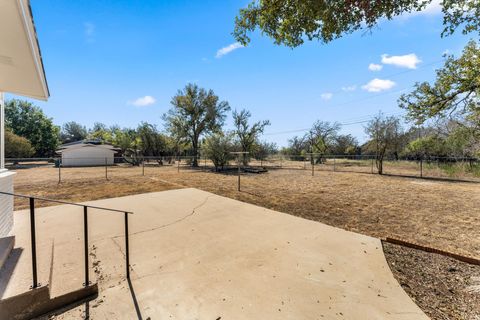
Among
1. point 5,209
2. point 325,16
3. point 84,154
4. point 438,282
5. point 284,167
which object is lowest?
point 438,282

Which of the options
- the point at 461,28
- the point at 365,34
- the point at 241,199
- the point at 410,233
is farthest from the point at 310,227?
the point at 461,28

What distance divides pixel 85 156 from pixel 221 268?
103ft

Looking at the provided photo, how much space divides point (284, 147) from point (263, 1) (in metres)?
40.9

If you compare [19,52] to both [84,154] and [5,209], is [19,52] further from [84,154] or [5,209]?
[84,154]

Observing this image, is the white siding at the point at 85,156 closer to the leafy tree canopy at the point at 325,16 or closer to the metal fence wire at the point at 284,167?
the metal fence wire at the point at 284,167

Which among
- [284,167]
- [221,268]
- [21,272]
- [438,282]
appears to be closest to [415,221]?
[438,282]

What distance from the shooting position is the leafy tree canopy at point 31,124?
30.4 meters

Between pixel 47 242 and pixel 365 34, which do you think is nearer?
pixel 365 34

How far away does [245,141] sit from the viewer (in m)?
24.9

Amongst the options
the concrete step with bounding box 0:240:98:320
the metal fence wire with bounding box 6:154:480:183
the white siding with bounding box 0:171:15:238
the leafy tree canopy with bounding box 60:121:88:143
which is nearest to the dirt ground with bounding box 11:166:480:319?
Answer: the metal fence wire with bounding box 6:154:480:183

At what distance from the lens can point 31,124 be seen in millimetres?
30875

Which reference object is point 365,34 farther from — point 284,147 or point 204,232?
point 284,147

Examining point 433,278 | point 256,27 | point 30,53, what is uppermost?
point 256,27

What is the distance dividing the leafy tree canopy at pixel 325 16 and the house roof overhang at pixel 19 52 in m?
2.91
